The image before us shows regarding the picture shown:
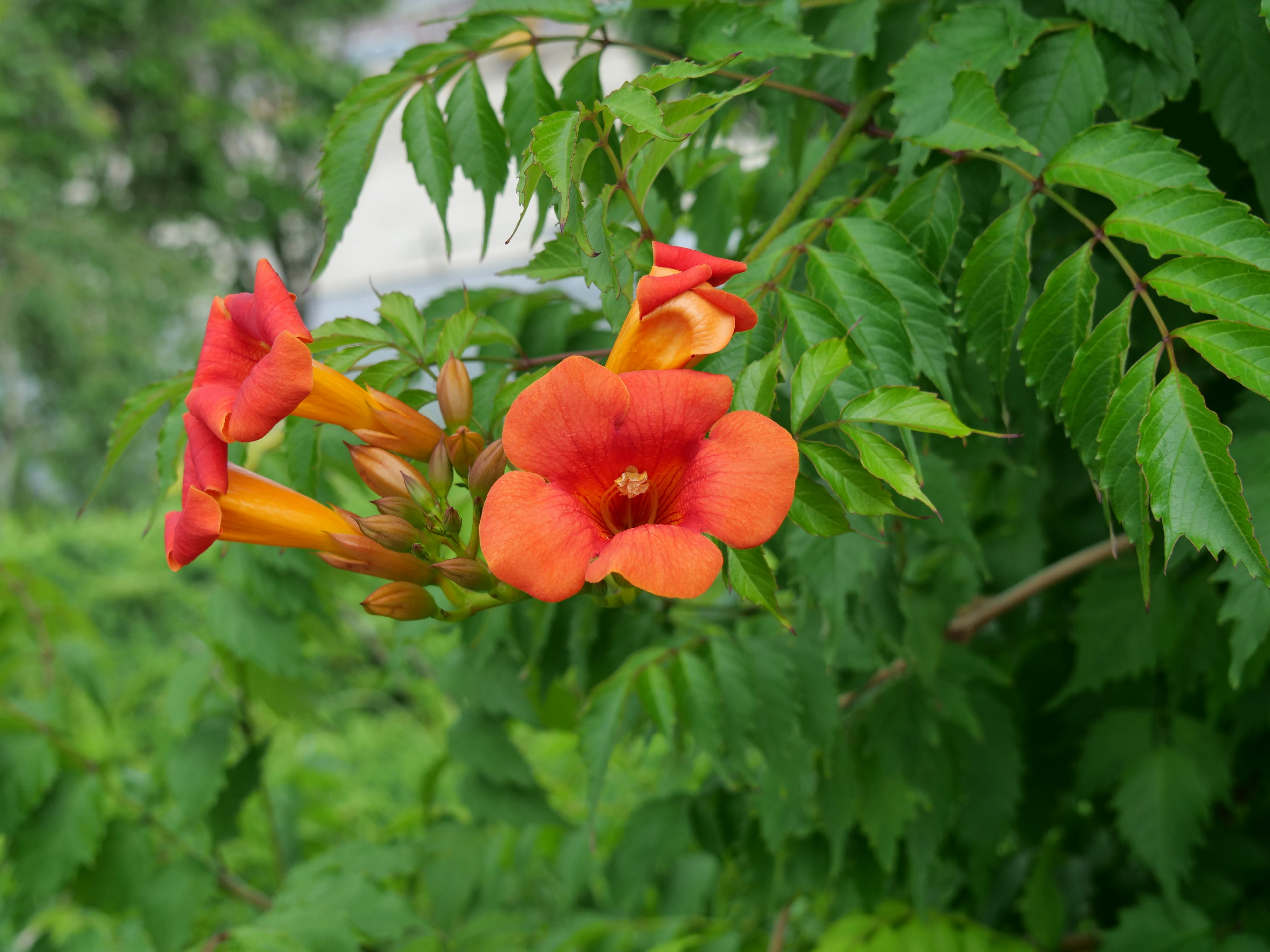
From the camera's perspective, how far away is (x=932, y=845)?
68.2 inches

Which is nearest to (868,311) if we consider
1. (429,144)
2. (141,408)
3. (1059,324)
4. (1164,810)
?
(1059,324)

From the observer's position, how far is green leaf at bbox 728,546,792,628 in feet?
2.69

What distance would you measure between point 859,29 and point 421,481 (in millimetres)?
882

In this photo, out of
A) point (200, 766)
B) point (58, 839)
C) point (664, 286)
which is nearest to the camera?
point (664, 286)

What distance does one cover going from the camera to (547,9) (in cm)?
125

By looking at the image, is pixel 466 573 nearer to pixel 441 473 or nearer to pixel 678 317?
pixel 441 473

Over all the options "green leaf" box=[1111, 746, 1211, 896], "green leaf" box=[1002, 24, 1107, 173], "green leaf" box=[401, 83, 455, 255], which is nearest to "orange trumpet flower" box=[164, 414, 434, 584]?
"green leaf" box=[401, 83, 455, 255]

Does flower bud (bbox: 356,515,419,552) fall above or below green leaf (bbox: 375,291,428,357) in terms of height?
below

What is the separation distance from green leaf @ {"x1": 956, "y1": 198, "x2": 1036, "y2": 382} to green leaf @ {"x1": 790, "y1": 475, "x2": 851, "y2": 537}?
1.08 feet

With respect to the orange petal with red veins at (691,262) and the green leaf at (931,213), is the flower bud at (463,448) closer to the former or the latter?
the orange petal with red veins at (691,262)

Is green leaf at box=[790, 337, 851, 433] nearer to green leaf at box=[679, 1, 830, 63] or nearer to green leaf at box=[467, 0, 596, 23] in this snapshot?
green leaf at box=[679, 1, 830, 63]

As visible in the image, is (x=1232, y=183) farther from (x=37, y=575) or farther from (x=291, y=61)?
(x=291, y=61)

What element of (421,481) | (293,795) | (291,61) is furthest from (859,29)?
(291,61)

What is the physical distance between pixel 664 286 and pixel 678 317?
0.11ft
